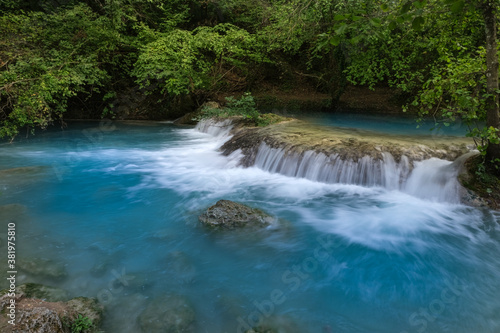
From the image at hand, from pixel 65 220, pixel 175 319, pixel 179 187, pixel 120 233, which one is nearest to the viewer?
pixel 175 319

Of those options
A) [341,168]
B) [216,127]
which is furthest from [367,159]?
[216,127]

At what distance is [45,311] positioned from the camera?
260cm

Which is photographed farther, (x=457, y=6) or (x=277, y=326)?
(x=277, y=326)

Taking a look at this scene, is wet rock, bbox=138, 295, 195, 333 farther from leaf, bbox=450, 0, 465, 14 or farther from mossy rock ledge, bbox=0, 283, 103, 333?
leaf, bbox=450, 0, 465, 14

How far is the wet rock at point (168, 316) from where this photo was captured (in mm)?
3021

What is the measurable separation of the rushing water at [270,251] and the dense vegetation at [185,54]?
217 cm

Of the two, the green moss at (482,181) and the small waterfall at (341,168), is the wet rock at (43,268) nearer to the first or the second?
the small waterfall at (341,168)

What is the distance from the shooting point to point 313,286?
151 inches

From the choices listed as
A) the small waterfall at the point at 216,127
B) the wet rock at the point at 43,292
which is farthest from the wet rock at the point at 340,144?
the wet rock at the point at 43,292

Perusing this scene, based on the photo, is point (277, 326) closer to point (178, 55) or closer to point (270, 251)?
point (270, 251)

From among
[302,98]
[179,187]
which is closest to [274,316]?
[179,187]

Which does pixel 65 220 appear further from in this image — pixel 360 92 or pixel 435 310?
pixel 360 92

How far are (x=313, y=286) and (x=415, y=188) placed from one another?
401 centimetres

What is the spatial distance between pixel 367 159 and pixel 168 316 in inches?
221
